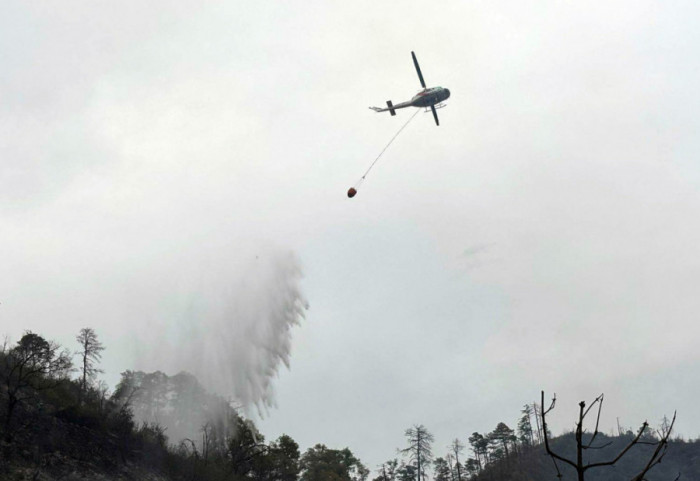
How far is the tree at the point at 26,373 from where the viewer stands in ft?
138

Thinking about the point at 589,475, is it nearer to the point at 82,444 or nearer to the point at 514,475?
the point at 514,475

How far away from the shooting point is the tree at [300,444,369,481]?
299 ft

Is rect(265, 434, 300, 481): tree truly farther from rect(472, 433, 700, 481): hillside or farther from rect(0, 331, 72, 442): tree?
rect(472, 433, 700, 481): hillside

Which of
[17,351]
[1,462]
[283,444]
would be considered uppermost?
[17,351]

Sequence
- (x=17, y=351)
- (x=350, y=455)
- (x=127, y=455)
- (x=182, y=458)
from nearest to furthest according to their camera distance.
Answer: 1. (x=127, y=455)
2. (x=182, y=458)
3. (x=17, y=351)
4. (x=350, y=455)

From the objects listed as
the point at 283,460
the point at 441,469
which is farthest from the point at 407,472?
the point at 283,460

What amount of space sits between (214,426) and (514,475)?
2870 inches

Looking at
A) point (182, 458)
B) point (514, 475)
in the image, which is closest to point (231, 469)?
point (182, 458)

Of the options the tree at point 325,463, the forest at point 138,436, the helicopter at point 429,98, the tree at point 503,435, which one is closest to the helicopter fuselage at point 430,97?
the helicopter at point 429,98

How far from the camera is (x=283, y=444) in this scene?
80.6 metres

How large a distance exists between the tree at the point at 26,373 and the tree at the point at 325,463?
4238 centimetres

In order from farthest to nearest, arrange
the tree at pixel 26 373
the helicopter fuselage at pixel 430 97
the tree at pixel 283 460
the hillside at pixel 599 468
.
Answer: the hillside at pixel 599 468 → the tree at pixel 283 460 → the helicopter fuselage at pixel 430 97 → the tree at pixel 26 373

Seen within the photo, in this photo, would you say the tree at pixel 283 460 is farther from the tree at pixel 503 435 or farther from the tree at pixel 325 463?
the tree at pixel 503 435

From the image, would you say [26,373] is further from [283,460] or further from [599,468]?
[599,468]
